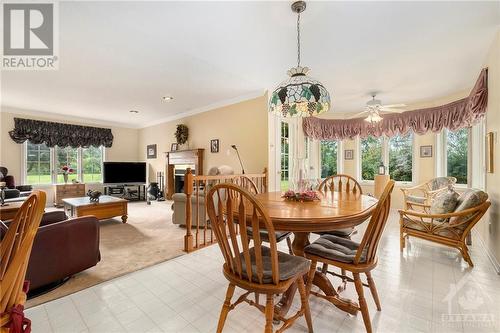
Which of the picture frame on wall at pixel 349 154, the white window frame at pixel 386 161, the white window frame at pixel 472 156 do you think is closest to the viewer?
the white window frame at pixel 472 156

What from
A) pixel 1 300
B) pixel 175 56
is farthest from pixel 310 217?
pixel 175 56

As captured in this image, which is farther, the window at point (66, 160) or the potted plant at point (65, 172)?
the window at point (66, 160)

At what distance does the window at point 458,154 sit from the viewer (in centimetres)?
453

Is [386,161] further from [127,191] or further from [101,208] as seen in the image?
[127,191]

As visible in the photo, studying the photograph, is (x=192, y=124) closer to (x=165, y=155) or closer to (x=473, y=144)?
(x=165, y=155)

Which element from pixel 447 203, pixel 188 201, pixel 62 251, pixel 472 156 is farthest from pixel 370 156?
pixel 62 251

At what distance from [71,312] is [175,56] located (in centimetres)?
279

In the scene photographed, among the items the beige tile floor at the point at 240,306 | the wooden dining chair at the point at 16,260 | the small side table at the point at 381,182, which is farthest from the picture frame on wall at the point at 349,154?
the wooden dining chair at the point at 16,260

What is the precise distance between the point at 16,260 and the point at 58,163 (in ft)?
22.8

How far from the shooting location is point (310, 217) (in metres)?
1.37

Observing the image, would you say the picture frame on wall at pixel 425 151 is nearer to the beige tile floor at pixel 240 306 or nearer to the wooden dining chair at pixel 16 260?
the beige tile floor at pixel 240 306

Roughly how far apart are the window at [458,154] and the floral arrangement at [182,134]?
583 centimetres

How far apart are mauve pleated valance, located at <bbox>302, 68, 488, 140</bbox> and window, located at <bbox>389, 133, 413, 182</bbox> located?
2.41ft

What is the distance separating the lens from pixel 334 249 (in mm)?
1650
